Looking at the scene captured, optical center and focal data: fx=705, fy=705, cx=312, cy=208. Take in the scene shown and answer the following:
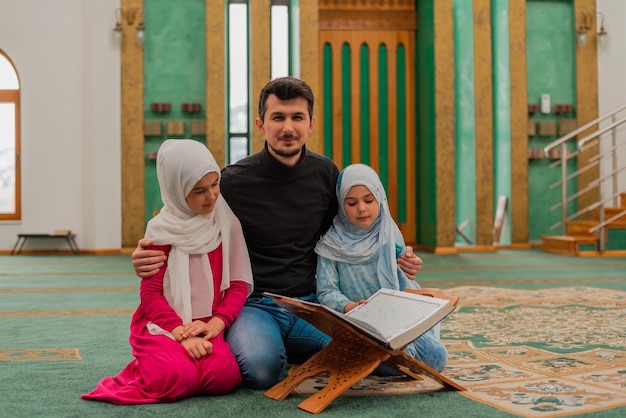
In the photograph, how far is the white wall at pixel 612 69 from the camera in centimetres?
892

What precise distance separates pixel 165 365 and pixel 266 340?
36cm

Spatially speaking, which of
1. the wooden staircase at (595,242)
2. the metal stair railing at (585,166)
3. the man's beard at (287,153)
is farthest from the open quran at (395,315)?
the metal stair railing at (585,166)

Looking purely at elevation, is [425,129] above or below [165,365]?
above

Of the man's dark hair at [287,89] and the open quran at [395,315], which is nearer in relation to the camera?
the open quran at [395,315]

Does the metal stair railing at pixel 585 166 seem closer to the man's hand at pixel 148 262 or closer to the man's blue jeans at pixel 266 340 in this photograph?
the man's blue jeans at pixel 266 340

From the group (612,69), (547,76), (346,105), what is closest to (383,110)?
(346,105)

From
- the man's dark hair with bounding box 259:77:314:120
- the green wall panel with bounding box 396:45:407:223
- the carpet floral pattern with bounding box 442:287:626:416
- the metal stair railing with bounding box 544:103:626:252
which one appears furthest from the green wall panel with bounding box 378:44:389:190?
the man's dark hair with bounding box 259:77:314:120

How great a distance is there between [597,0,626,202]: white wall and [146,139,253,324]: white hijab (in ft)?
25.5

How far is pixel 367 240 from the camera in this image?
2.45m

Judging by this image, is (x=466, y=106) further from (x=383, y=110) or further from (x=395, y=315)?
(x=395, y=315)

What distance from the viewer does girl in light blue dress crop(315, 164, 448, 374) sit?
238cm

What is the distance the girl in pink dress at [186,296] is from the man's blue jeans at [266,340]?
46mm

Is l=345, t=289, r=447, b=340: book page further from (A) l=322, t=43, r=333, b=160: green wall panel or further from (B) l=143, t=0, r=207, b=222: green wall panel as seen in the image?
(A) l=322, t=43, r=333, b=160: green wall panel

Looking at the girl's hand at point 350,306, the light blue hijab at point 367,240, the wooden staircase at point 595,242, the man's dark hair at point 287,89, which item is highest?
the man's dark hair at point 287,89
